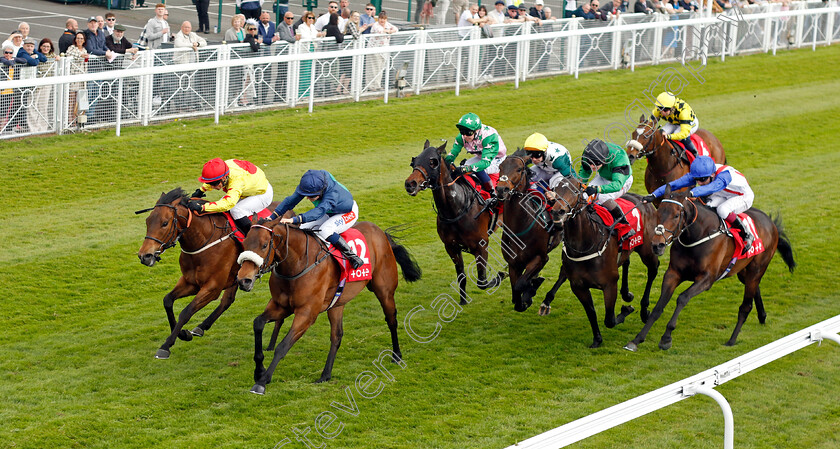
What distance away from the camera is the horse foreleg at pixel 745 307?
26.1 feet

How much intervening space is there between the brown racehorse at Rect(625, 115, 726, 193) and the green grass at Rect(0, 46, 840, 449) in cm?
97

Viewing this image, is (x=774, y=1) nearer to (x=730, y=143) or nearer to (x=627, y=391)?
(x=730, y=143)

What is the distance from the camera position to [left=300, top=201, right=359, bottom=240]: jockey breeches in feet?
23.0

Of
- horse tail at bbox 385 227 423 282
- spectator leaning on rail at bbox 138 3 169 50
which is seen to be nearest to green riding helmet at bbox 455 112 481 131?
horse tail at bbox 385 227 423 282

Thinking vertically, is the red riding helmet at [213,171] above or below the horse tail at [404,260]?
above

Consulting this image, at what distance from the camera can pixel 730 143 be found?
14.4 meters

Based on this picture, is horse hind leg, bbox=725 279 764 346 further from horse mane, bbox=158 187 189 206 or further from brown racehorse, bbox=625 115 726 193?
horse mane, bbox=158 187 189 206

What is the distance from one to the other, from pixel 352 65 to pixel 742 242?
8.69 metres

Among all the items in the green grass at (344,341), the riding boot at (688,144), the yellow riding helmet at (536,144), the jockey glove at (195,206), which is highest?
the yellow riding helmet at (536,144)

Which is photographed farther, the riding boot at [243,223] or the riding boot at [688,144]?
the riding boot at [688,144]

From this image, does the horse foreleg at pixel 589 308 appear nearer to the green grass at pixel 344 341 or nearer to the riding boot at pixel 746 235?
the green grass at pixel 344 341

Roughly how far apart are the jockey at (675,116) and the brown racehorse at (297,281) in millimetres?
3858

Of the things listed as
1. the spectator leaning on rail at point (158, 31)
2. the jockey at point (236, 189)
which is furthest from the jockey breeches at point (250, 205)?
the spectator leaning on rail at point (158, 31)

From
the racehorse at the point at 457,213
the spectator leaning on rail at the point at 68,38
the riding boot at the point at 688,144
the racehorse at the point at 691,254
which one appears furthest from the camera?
the spectator leaning on rail at the point at 68,38
